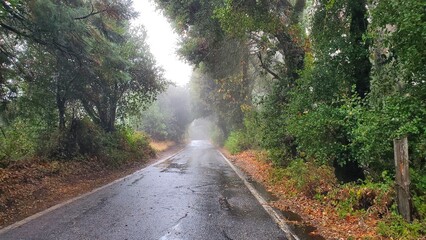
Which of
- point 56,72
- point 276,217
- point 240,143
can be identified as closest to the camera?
point 276,217

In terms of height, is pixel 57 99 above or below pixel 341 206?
above

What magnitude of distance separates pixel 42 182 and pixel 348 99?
369 inches

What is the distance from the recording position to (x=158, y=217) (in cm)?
682

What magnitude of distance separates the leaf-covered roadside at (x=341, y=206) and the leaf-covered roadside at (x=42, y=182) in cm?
581

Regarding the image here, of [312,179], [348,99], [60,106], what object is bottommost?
[312,179]

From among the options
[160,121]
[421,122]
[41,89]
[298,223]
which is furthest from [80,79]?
[160,121]

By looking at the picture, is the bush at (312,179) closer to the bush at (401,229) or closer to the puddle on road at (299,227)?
the puddle on road at (299,227)

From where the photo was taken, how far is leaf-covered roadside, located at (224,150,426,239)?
5734 mm

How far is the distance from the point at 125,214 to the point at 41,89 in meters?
7.79

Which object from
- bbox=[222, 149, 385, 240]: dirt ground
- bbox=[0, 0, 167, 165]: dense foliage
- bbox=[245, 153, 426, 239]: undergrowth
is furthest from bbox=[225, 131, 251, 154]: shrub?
bbox=[222, 149, 385, 240]: dirt ground

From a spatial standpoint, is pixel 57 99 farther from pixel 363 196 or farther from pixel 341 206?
pixel 363 196

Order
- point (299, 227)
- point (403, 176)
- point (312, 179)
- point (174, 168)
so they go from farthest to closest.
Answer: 1. point (174, 168)
2. point (312, 179)
3. point (299, 227)
4. point (403, 176)

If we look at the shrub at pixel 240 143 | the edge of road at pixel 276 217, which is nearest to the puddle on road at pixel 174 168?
the edge of road at pixel 276 217

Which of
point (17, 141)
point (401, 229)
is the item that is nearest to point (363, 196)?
point (401, 229)
